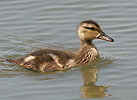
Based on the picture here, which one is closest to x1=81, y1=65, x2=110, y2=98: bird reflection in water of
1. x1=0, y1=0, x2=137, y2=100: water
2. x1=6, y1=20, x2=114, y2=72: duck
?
x1=0, y1=0, x2=137, y2=100: water

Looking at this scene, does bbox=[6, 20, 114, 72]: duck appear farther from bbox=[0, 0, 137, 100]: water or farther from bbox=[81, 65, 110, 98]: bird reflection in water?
bbox=[81, 65, 110, 98]: bird reflection in water

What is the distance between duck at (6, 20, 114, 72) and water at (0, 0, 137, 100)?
121 millimetres

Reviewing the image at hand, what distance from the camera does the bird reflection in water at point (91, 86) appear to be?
6.41 m

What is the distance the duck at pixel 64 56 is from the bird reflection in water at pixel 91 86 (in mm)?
230

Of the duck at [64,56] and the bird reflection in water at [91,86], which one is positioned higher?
the duck at [64,56]

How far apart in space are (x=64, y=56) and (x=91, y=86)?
81 centimetres

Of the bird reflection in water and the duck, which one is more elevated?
the duck

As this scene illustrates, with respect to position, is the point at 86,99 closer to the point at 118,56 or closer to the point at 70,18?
the point at 118,56

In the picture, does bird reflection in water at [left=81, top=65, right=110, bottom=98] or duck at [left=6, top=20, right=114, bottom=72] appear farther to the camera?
duck at [left=6, top=20, right=114, bottom=72]

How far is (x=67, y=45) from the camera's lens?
8.44m

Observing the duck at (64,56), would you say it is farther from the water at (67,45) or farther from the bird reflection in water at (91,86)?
the bird reflection in water at (91,86)

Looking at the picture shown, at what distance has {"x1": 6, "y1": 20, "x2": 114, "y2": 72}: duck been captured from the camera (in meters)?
7.25

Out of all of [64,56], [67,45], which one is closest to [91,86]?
[64,56]

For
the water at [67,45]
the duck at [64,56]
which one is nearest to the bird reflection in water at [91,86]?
the water at [67,45]
